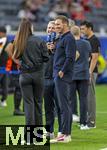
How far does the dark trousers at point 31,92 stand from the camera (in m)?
10.6

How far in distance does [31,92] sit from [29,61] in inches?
19.5

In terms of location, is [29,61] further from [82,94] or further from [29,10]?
[29,10]

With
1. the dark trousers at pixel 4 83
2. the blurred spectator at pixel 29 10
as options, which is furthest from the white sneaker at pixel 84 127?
the blurred spectator at pixel 29 10

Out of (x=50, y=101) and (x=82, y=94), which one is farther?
(x=82, y=94)

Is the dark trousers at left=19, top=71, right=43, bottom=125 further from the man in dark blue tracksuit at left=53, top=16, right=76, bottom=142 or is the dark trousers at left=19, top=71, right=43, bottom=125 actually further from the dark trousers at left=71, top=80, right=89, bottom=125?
the dark trousers at left=71, top=80, right=89, bottom=125

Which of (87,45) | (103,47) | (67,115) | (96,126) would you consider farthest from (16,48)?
(103,47)

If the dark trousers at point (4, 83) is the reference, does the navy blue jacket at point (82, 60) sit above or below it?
above

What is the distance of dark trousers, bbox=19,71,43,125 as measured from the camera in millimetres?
10625

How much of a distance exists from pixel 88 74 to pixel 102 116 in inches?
97.2

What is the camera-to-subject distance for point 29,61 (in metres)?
10.6

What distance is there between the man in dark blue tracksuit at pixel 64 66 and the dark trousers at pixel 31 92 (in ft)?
0.96

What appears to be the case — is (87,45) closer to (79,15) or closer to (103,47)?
(103,47)

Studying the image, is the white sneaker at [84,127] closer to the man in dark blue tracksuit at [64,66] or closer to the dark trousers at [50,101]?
the dark trousers at [50,101]

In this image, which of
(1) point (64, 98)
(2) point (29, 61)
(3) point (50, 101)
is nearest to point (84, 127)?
(3) point (50, 101)
